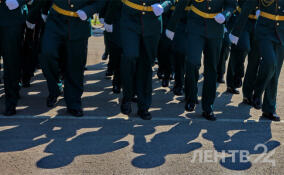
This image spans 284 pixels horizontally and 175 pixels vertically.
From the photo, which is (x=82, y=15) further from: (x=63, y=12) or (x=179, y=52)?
(x=179, y=52)

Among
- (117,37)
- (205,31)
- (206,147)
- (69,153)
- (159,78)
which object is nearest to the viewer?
(69,153)

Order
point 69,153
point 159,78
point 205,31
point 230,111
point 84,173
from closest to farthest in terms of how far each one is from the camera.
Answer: point 84,173
point 69,153
point 205,31
point 230,111
point 159,78

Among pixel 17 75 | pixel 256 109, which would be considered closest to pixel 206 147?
pixel 256 109

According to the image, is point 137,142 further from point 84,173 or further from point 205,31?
point 205,31

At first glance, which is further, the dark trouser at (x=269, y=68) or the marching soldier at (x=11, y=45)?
the dark trouser at (x=269, y=68)

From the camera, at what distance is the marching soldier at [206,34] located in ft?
18.2

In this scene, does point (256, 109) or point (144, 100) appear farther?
point (256, 109)

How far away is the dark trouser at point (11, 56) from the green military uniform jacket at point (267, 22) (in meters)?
2.58

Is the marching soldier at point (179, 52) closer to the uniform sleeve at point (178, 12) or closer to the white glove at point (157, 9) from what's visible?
the uniform sleeve at point (178, 12)

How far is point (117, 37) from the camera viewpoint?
684 cm

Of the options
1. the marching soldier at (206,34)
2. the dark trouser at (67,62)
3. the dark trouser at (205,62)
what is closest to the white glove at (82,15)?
the dark trouser at (67,62)

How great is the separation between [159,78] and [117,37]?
1525mm

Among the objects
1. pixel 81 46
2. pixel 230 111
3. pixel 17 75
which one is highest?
pixel 81 46
